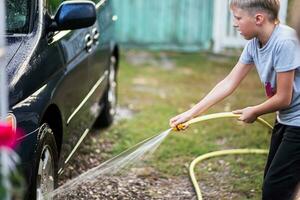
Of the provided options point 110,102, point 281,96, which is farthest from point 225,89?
point 110,102

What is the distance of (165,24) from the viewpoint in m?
11.1

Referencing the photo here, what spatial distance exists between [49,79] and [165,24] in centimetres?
698

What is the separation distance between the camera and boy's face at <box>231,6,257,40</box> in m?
3.82

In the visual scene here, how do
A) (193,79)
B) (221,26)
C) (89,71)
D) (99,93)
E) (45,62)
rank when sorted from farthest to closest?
(221,26), (193,79), (99,93), (89,71), (45,62)

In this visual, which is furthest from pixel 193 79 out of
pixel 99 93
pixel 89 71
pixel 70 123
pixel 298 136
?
pixel 298 136

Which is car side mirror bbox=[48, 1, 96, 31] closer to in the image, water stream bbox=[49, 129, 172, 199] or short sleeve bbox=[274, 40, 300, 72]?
water stream bbox=[49, 129, 172, 199]

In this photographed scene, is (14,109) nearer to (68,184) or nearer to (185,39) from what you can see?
(68,184)

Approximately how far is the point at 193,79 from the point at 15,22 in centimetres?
522

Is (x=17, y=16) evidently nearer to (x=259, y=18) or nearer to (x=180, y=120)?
(x=180, y=120)

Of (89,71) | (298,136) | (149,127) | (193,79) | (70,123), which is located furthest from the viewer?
(193,79)

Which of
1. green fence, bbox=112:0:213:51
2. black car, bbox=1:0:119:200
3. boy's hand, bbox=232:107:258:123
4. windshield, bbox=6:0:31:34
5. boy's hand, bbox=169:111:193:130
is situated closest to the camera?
black car, bbox=1:0:119:200


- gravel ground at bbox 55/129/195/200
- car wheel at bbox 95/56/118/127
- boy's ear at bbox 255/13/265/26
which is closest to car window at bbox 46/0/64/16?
gravel ground at bbox 55/129/195/200

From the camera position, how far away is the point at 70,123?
479 centimetres

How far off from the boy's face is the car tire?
4.62 feet
